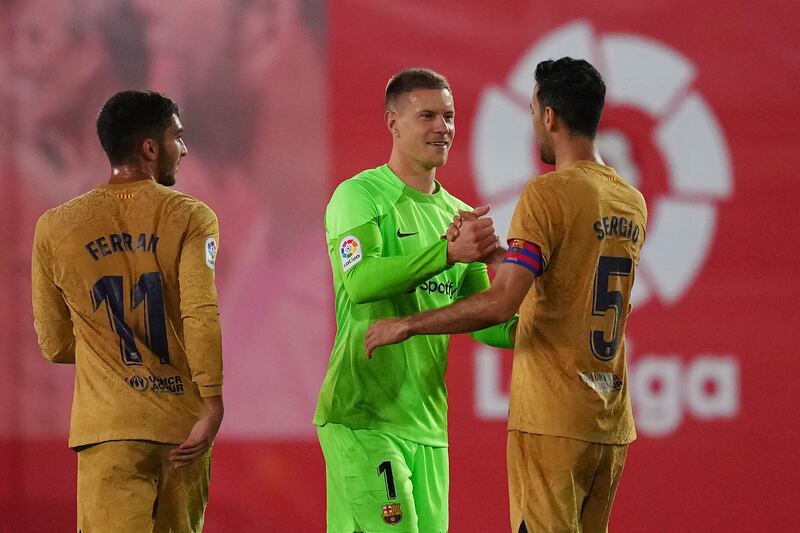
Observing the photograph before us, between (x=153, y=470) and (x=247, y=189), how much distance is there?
8.53 feet

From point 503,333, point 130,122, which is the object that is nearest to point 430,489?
point 503,333

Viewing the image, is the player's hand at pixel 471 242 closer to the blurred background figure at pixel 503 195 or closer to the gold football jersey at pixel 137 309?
the gold football jersey at pixel 137 309

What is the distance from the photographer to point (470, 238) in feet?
10.5

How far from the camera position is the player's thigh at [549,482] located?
3018mm

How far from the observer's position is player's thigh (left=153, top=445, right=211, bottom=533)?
3201 mm

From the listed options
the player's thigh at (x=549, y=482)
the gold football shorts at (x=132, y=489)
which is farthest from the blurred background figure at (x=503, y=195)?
the player's thigh at (x=549, y=482)

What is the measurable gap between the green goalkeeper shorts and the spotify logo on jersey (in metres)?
2.18

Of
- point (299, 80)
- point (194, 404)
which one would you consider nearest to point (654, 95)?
point (299, 80)

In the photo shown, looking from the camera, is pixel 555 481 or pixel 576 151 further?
pixel 576 151

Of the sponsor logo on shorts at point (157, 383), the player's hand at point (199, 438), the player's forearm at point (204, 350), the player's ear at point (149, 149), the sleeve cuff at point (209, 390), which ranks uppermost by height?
the player's ear at point (149, 149)

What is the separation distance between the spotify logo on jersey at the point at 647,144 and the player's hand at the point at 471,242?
2.27 metres

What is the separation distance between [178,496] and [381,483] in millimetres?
613

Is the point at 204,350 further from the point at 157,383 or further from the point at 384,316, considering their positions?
the point at 384,316

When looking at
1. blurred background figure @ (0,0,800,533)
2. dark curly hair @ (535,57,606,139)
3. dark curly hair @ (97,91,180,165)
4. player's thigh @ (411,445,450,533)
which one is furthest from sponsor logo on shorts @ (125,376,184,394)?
blurred background figure @ (0,0,800,533)
